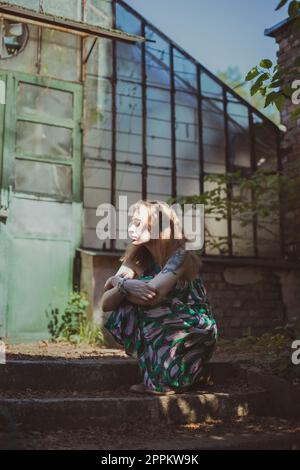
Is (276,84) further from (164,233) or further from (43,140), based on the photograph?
(43,140)

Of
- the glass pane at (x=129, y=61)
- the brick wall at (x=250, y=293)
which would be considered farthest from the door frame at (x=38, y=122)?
the brick wall at (x=250, y=293)

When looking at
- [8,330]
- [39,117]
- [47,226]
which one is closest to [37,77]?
[39,117]

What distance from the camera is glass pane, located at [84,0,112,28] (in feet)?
23.3

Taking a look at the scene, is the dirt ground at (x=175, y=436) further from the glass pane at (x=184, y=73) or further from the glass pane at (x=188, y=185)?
the glass pane at (x=184, y=73)

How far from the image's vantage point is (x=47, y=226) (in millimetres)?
6547

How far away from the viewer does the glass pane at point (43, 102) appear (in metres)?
6.67

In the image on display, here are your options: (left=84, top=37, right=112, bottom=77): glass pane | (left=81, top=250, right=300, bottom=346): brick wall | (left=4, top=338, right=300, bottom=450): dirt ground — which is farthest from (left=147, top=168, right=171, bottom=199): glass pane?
(left=4, top=338, right=300, bottom=450): dirt ground

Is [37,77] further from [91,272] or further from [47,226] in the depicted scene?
[91,272]

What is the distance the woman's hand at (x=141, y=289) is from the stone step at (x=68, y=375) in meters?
0.64

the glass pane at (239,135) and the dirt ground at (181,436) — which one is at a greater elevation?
the glass pane at (239,135)

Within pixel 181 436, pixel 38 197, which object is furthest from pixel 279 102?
pixel 38 197

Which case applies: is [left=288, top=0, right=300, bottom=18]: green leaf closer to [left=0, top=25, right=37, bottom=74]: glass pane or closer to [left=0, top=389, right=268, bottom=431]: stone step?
[left=0, top=389, right=268, bottom=431]: stone step

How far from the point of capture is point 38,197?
654 centimetres
